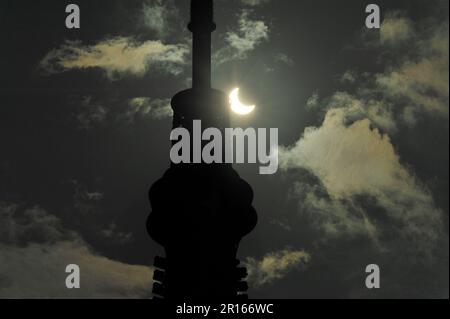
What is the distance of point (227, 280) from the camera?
29.8m

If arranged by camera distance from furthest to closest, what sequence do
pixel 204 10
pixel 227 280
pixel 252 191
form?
pixel 204 10
pixel 252 191
pixel 227 280

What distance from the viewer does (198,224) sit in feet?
97.5

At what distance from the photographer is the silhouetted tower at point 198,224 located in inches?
1170

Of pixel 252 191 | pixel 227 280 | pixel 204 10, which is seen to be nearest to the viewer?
pixel 227 280

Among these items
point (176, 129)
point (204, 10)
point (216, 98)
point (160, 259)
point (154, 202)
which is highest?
point (204, 10)

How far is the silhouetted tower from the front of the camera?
29.7 m
